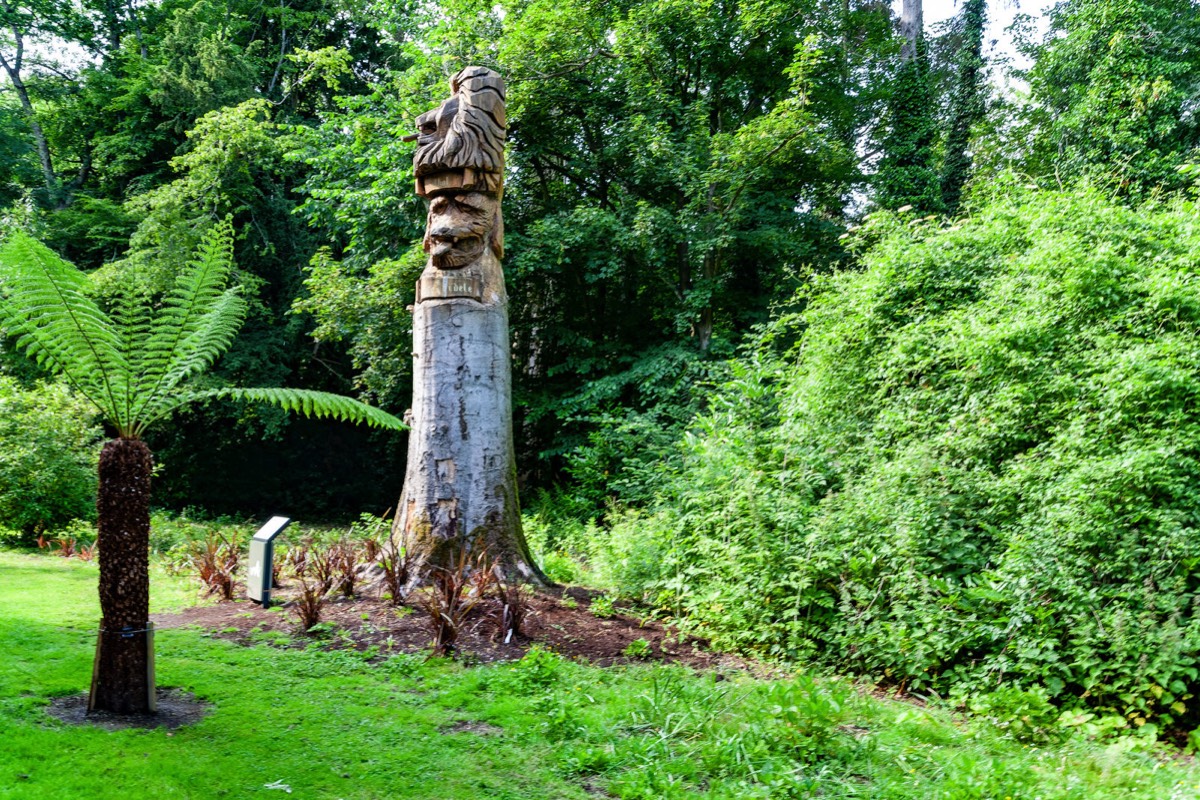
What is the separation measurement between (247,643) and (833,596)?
4.18 m

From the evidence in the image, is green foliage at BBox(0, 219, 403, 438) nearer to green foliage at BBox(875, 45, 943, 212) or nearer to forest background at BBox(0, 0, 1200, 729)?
forest background at BBox(0, 0, 1200, 729)

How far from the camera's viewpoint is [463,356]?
6691 mm

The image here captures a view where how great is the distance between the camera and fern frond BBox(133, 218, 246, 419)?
4.09 metres

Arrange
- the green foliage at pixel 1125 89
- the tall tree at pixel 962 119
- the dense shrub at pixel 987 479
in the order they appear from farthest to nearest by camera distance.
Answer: the tall tree at pixel 962 119 → the green foliage at pixel 1125 89 → the dense shrub at pixel 987 479

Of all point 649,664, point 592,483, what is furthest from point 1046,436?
point 592,483

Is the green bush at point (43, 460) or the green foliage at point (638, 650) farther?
the green bush at point (43, 460)

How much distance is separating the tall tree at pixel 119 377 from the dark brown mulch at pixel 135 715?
58mm

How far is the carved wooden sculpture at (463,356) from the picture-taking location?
6.47 metres

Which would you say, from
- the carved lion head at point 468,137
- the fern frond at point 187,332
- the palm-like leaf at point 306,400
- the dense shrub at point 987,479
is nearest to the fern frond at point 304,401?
the palm-like leaf at point 306,400

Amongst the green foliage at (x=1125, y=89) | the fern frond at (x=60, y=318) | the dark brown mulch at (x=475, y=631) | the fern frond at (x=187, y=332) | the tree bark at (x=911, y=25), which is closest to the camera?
the fern frond at (x=60, y=318)

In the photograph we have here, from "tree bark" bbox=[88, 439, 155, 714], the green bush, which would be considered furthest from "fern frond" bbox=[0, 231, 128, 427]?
the green bush

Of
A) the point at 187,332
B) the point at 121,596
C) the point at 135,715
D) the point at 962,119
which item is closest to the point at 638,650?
the point at 135,715

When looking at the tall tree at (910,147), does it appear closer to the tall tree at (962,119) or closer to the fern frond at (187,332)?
the tall tree at (962,119)

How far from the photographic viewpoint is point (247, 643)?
5270 millimetres
